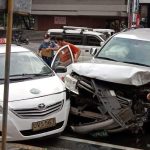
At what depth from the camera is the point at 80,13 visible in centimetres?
4012

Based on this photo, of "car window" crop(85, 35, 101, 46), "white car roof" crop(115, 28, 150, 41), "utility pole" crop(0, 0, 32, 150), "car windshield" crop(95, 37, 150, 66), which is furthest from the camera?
"car window" crop(85, 35, 101, 46)

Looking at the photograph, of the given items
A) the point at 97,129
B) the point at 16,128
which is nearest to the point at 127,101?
the point at 97,129

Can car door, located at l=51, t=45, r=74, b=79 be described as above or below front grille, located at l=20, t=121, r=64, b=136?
above

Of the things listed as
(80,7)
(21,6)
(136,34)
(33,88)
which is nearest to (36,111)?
(33,88)

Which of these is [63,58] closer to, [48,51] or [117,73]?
[48,51]

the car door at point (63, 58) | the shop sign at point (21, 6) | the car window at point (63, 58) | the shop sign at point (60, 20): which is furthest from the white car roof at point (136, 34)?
the shop sign at point (60, 20)

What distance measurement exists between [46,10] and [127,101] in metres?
35.7

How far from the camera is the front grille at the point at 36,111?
6582mm

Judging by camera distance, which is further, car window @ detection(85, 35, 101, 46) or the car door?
car window @ detection(85, 35, 101, 46)

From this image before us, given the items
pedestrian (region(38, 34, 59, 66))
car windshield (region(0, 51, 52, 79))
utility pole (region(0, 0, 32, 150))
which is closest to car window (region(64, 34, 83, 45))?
pedestrian (region(38, 34, 59, 66))

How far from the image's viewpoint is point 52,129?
699cm

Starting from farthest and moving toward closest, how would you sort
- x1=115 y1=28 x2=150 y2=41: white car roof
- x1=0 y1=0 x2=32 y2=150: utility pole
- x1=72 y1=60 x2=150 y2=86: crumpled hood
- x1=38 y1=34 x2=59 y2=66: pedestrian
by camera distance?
1. x1=38 y1=34 x2=59 y2=66: pedestrian
2. x1=115 y1=28 x2=150 y2=41: white car roof
3. x1=72 y1=60 x2=150 y2=86: crumpled hood
4. x1=0 y1=0 x2=32 y2=150: utility pole

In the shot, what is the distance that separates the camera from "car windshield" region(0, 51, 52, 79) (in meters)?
7.71

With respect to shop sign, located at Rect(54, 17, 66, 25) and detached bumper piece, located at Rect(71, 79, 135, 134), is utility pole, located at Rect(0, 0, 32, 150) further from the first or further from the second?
shop sign, located at Rect(54, 17, 66, 25)
